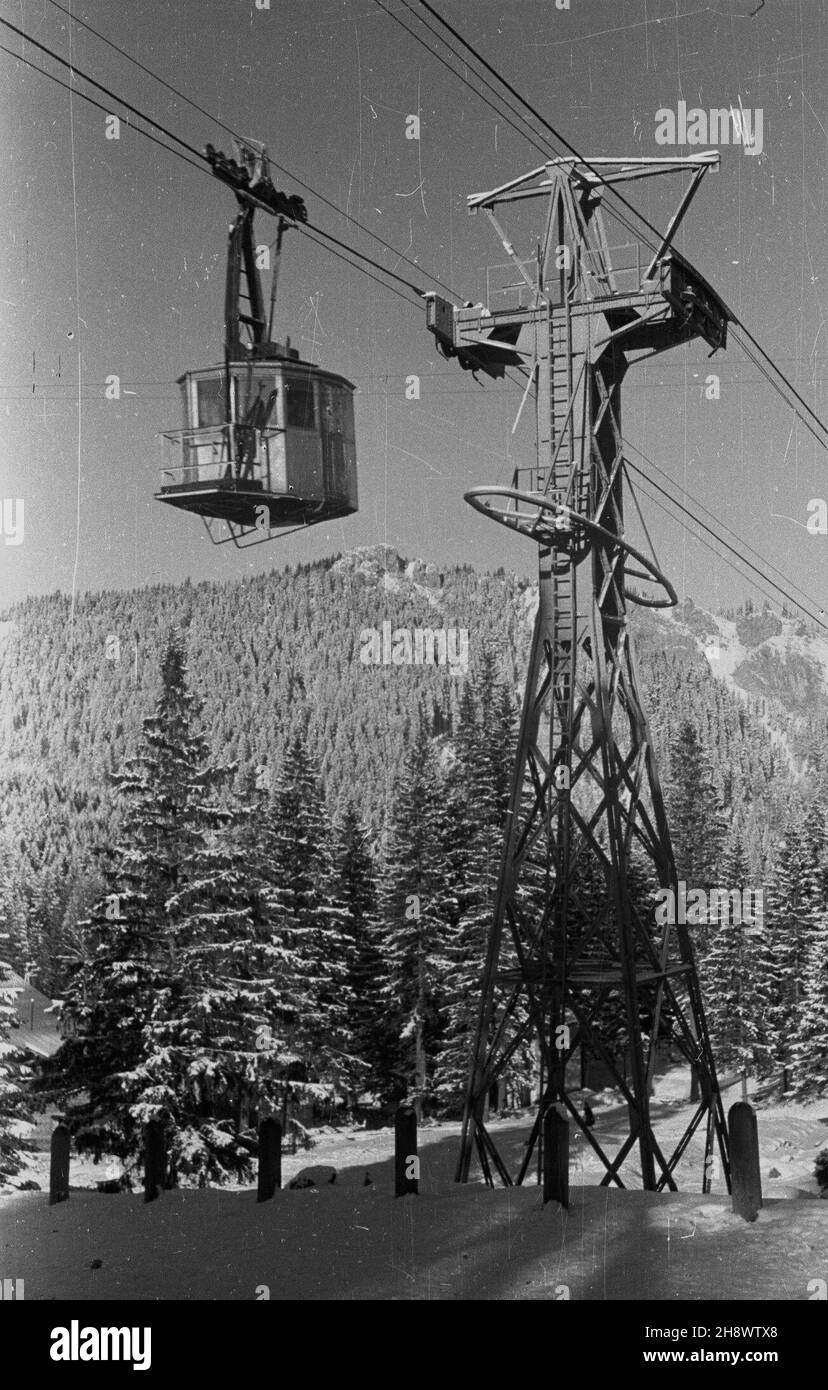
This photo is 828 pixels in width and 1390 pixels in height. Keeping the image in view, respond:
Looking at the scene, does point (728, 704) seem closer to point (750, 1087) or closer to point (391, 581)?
point (750, 1087)

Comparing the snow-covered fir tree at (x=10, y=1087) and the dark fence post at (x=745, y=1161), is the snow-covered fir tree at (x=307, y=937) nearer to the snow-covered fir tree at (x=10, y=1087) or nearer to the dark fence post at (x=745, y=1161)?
the snow-covered fir tree at (x=10, y=1087)

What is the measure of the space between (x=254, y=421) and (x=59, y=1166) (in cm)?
701

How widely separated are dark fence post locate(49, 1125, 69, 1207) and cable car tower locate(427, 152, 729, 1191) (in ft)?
12.9

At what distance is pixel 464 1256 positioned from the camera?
8125 millimetres

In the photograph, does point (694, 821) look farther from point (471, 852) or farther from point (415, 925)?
point (471, 852)

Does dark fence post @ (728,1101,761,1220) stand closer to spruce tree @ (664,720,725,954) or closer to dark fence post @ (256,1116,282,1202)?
dark fence post @ (256,1116,282,1202)

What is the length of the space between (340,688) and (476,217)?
6121 centimetres

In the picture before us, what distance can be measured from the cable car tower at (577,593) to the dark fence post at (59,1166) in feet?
12.9

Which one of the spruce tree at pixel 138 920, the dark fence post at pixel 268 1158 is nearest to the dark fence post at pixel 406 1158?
the dark fence post at pixel 268 1158

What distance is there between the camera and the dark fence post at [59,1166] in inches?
433

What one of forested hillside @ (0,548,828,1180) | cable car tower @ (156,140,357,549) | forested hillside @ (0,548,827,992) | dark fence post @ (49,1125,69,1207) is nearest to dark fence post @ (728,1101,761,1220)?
dark fence post @ (49,1125,69,1207)

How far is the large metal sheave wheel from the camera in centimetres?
1235

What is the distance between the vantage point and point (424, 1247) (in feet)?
27.5
